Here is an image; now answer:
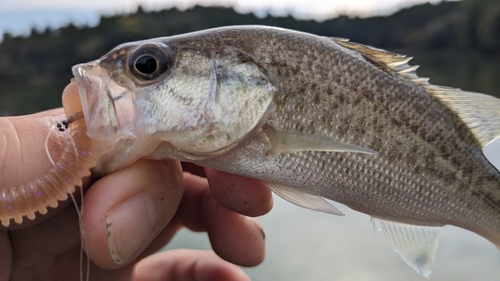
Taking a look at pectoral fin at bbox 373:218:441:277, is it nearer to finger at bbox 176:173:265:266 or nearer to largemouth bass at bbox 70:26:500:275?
largemouth bass at bbox 70:26:500:275

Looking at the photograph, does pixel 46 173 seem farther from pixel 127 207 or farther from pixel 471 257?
pixel 471 257

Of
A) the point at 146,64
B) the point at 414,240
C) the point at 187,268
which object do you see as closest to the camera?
the point at 146,64

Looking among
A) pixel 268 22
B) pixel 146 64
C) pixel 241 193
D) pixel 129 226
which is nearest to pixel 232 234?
pixel 241 193

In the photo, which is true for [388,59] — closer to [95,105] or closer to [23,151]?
[95,105]

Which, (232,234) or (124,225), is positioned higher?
(124,225)

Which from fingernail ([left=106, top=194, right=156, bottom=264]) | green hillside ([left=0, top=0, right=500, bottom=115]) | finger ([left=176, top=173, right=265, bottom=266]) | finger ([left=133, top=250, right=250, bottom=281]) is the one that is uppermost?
fingernail ([left=106, top=194, right=156, bottom=264])

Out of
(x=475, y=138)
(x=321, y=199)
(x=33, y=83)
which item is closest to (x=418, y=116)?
(x=475, y=138)

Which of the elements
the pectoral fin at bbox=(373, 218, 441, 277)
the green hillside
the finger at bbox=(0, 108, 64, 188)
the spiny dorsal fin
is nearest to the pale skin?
the finger at bbox=(0, 108, 64, 188)
